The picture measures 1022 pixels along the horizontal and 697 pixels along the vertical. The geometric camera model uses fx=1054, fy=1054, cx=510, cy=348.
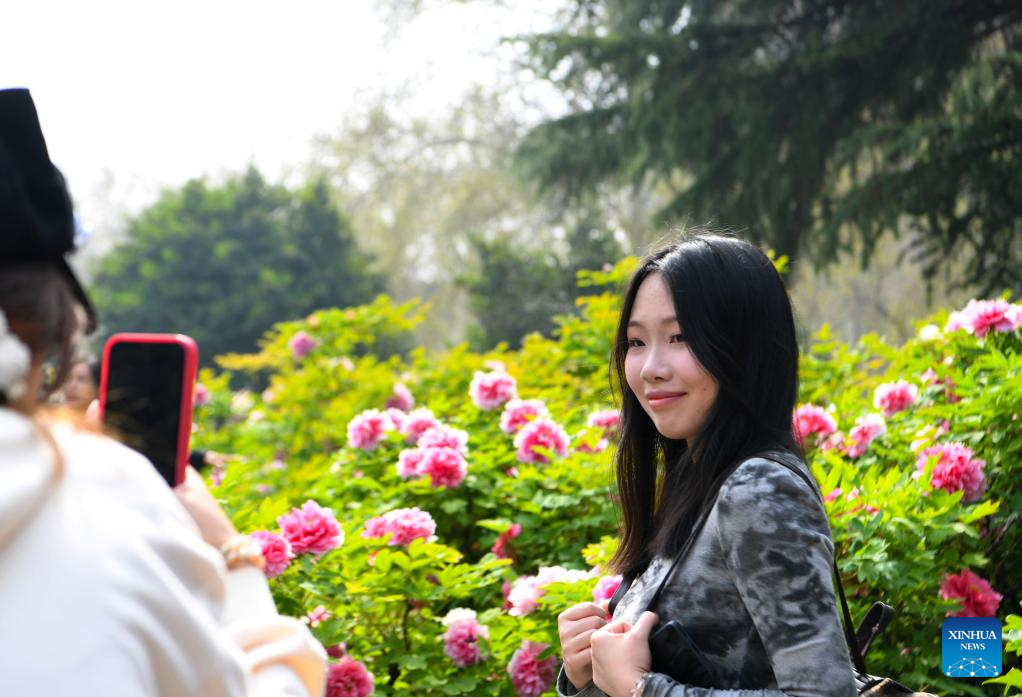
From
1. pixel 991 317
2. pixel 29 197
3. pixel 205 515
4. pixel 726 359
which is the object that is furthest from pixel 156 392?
pixel 991 317

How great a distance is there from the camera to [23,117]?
943 millimetres

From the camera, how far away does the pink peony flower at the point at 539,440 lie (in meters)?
3.32

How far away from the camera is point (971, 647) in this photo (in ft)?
8.30

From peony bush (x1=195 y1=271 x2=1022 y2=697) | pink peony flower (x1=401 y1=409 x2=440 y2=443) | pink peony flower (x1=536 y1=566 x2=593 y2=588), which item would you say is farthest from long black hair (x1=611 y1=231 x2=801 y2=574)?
pink peony flower (x1=401 y1=409 x2=440 y2=443)

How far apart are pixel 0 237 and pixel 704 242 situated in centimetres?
121

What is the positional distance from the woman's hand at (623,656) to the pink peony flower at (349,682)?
41.4 inches

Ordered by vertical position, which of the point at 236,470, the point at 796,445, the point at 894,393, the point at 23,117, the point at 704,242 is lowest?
the point at 236,470

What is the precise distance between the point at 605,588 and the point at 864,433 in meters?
1.23

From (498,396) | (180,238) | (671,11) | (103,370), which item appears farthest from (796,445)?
(180,238)

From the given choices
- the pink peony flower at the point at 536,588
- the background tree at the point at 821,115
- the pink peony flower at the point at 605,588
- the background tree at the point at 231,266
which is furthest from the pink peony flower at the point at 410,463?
the background tree at the point at 231,266

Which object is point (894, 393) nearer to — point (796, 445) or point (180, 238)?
point (796, 445)

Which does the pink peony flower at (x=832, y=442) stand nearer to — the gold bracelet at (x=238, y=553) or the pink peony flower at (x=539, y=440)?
the pink peony flower at (x=539, y=440)

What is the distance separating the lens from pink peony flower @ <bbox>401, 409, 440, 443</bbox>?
11.9ft

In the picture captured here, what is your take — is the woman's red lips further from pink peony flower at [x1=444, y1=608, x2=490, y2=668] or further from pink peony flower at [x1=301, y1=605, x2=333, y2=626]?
pink peony flower at [x1=301, y1=605, x2=333, y2=626]
